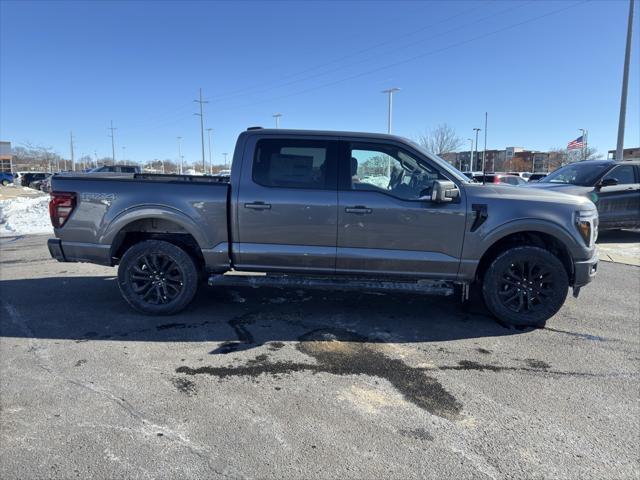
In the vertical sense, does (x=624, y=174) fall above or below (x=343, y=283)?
above

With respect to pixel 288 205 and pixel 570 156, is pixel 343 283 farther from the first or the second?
pixel 570 156

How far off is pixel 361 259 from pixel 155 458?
8.94 ft

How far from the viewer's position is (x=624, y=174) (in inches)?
399

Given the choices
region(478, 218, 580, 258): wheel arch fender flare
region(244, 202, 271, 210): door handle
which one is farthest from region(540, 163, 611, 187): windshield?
region(244, 202, 271, 210): door handle

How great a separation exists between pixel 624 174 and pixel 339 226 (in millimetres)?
8939

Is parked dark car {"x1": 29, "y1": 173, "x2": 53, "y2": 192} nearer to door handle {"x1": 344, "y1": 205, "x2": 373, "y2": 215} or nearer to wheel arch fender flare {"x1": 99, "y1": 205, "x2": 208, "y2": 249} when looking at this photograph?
wheel arch fender flare {"x1": 99, "y1": 205, "x2": 208, "y2": 249}

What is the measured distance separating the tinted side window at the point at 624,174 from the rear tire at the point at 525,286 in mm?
7213

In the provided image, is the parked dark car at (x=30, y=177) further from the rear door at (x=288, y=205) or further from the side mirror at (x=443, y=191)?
the side mirror at (x=443, y=191)

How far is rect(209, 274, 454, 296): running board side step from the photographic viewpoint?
4.56 meters

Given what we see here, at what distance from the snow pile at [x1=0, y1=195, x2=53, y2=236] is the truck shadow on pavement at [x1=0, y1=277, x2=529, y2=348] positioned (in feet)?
24.1

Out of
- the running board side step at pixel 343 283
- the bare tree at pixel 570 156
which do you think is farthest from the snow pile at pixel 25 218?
the bare tree at pixel 570 156

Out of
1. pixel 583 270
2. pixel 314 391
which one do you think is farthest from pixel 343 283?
pixel 583 270

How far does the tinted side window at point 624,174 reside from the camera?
33.1 feet

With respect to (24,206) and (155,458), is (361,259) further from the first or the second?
(24,206)
